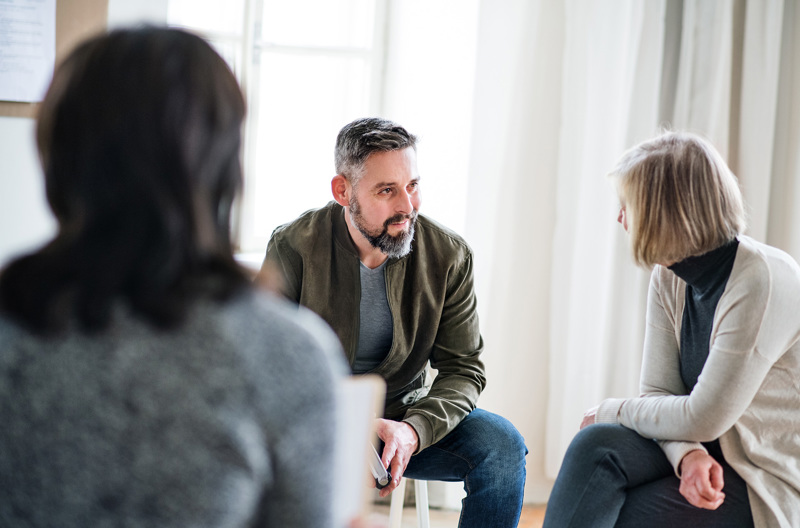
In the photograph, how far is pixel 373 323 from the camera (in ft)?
5.79

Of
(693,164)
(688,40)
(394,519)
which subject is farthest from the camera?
(688,40)

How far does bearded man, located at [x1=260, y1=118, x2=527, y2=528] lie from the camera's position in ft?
5.58

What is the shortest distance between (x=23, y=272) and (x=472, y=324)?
4.26 ft

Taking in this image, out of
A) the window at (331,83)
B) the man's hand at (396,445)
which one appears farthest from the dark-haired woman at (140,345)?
the window at (331,83)

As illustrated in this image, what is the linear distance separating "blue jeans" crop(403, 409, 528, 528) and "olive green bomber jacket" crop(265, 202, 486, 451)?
0.07m

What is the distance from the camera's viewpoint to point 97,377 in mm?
599

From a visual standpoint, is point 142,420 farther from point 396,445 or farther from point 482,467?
point 482,467

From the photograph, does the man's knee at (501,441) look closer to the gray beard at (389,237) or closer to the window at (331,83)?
the gray beard at (389,237)

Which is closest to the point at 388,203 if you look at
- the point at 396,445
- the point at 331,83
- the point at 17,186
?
the point at 396,445

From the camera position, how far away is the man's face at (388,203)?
173 cm

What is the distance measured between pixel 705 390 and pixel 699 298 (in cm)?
20

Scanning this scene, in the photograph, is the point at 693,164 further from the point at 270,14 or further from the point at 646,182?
the point at 270,14

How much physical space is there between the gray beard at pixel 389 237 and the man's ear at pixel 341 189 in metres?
0.04

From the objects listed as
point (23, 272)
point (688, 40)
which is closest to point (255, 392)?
point (23, 272)
